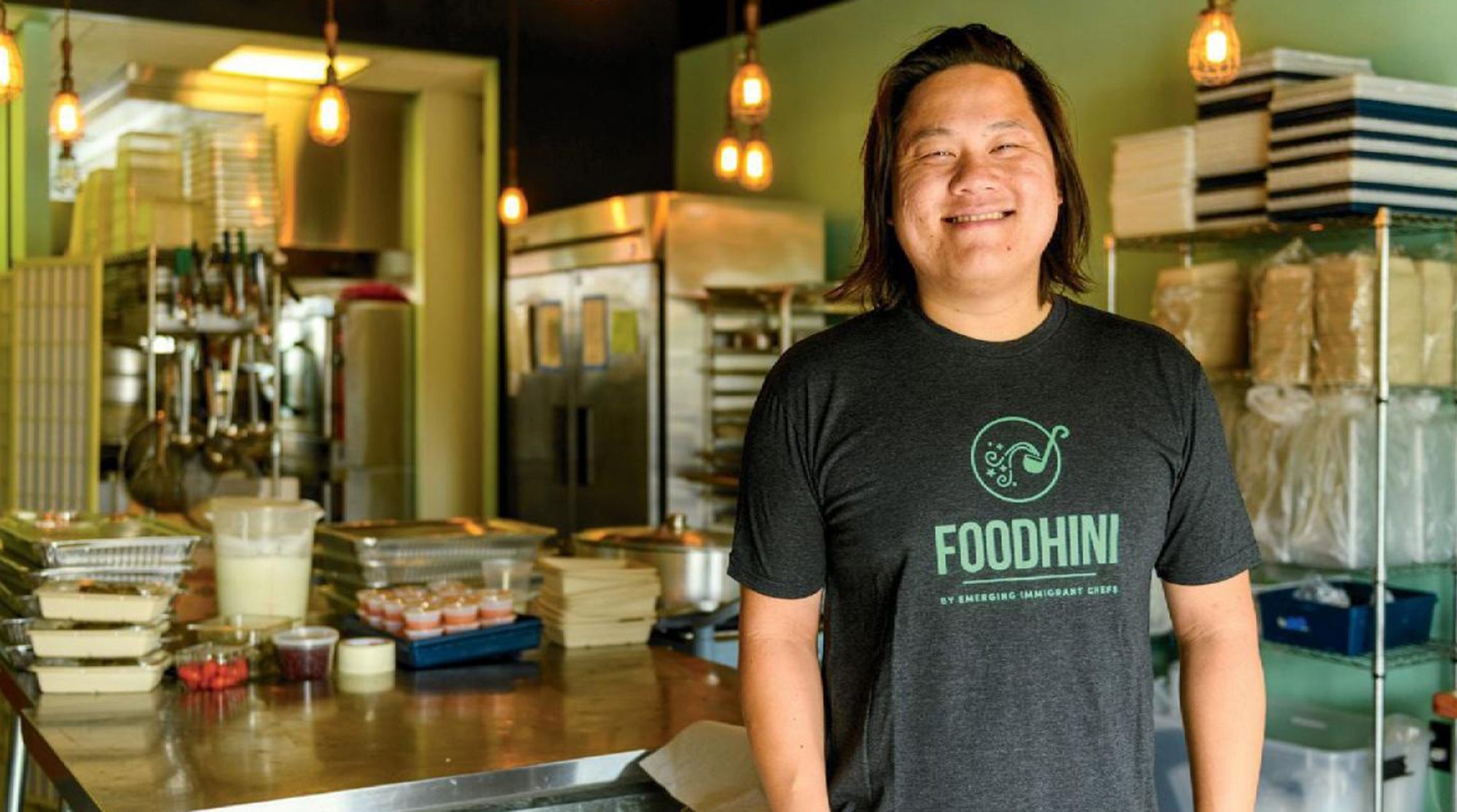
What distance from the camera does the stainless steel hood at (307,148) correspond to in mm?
7871

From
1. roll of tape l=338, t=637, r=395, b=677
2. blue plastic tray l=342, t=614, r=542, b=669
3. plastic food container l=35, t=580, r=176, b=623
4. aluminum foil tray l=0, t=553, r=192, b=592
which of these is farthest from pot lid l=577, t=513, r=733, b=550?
plastic food container l=35, t=580, r=176, b=623

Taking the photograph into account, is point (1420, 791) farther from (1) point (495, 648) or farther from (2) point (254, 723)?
(2) point (254, 723)

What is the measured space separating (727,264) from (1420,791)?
3.33 m

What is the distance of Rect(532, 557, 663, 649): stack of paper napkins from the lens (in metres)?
3.42

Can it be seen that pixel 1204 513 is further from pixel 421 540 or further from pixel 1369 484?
pixel 1369 484

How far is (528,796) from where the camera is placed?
2420 millimetres

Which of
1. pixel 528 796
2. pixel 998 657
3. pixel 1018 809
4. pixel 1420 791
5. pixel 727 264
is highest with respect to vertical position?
pixel 727 264

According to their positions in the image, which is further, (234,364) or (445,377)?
(445,377)

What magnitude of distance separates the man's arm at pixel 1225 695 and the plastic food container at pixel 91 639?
2.00 metres

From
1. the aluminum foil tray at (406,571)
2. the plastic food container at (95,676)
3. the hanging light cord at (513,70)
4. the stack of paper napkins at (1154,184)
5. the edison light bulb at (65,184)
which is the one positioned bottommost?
the plastic food container at (95,676)

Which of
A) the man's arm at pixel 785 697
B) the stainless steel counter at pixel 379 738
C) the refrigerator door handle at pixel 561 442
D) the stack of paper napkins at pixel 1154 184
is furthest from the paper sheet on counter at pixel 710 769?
the refrigerator door handle at pixel 561 442

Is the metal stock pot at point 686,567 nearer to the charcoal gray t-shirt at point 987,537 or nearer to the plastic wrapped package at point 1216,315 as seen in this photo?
the plastic wrapped package at point 1216,315

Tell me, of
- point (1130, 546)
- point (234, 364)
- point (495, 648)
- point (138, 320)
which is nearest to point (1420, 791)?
point (495, 648)

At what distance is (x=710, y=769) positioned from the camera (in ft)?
7.84
